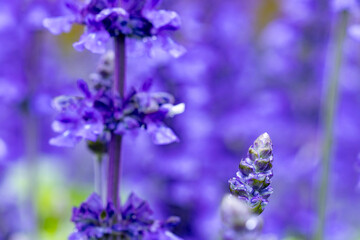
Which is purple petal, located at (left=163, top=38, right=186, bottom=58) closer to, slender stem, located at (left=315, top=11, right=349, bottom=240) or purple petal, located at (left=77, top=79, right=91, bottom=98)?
purple petal, located at (left=77, top=79, right=91, bottom=98)

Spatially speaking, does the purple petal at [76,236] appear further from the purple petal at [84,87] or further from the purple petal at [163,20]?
the purple petal at [163,20]

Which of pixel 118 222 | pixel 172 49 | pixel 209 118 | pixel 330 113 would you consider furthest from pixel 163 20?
pixel 209 118

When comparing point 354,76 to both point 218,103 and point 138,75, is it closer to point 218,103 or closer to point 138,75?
point 218,103

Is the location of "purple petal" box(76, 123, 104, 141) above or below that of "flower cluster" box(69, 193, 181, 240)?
above

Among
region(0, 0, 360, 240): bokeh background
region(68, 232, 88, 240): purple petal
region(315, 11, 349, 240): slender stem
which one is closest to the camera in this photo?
region(68, 232, 88, 240): purple petal

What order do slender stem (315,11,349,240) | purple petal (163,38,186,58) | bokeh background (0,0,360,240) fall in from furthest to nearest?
bokeh background (0,0,360,240) → slender stem (315,11,349,240) → purple petal (163,38,186,58)

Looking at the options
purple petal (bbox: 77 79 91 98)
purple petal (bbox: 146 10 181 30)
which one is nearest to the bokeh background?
purple petal (bbox: 146 10 181 30)
